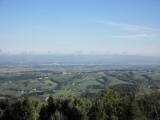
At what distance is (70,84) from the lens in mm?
193750

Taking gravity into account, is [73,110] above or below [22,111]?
above

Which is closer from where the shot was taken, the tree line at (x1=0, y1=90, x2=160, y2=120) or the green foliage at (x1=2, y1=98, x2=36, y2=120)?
the green foliage at (x1=2, y1=98, x2=36, y2=120)

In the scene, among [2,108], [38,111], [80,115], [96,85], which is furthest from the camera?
[96,85]

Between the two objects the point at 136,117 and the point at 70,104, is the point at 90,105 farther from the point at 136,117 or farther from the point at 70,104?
the point at 136,117

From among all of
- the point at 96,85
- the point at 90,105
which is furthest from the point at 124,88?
the point at 90,105

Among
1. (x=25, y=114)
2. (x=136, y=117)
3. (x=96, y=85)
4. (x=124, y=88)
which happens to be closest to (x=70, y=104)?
(x=25, y=114)

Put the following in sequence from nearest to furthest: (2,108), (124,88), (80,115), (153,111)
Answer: (80,115) → (2,108) → (153,111) → (124,88)

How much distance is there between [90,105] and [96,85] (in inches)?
4865

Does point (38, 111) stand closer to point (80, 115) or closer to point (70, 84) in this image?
point (80, 115)

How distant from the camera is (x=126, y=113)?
2276 inches

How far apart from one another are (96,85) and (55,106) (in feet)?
414

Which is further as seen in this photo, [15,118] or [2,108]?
[2,108]

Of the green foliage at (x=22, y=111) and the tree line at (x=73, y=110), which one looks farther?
the tree line at (x=73, y=110)

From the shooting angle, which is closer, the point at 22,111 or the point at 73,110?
the point at 22,111
